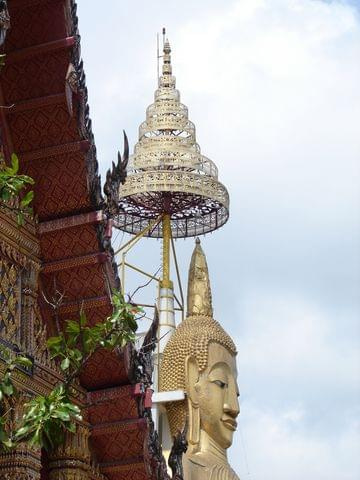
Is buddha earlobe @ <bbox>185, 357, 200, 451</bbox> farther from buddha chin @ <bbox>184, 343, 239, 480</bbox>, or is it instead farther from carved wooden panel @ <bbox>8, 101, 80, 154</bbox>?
carved wooden panel @ <bbox>8, 101, 80, 154</bbox>

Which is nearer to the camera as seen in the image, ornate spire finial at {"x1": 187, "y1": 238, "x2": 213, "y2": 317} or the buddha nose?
the buddha nose

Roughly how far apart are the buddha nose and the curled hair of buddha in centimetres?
58

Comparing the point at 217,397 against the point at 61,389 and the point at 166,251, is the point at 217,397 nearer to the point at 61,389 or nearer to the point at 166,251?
the point at 166,251

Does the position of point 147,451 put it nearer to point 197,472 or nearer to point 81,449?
point 81,449

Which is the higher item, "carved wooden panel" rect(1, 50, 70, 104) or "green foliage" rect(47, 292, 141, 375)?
"carved wooden panel" rect(1, 50, 70, 104)

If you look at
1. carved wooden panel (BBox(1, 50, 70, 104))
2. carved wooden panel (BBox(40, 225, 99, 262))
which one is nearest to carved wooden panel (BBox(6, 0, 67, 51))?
carved wooden panel (BBox(1, 50, 70, 104))

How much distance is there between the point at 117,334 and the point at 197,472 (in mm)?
9917

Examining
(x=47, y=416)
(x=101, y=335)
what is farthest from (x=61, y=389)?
(x=101, y=335)

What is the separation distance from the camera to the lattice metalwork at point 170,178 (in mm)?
22594

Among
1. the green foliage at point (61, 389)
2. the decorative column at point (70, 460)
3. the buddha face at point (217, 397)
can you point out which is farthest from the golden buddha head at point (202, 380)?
the green foliage at point (61, 389)

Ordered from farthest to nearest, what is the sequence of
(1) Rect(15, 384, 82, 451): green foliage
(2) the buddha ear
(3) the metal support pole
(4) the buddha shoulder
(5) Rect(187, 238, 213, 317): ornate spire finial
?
1. (3) the metal support pole
2. (5) Rect(187, 238, 213, 317): ornate spire finial
3. (2) the buddha ear
4. (4) the buddha shoulder
5. (1) Rect(15, 384, 82, 451): green foliage

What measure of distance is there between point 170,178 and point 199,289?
3694 millimetres

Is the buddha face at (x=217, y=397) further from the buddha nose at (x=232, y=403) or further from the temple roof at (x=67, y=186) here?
the temple roof at (x=67, y=186)

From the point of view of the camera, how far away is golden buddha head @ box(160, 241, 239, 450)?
59.3ft
